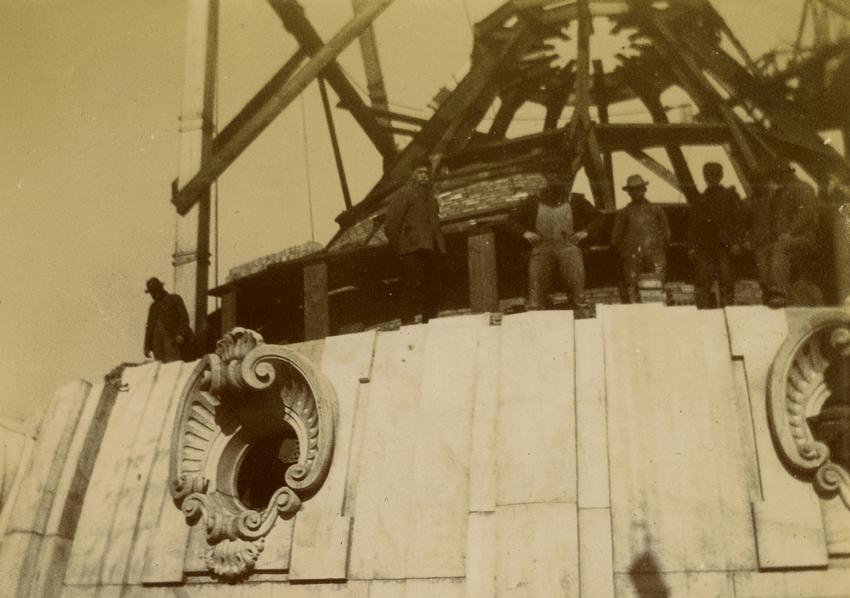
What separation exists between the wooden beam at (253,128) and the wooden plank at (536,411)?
6.87 meters

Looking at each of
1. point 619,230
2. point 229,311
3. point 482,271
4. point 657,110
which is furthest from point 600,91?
point 619,230

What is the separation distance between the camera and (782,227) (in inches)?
506

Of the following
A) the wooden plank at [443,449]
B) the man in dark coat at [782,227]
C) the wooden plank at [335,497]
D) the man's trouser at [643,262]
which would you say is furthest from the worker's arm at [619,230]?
the wooden plank at [335,497]

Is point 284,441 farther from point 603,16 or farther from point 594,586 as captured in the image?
point 603,16

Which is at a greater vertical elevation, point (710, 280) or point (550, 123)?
point (550, 123)

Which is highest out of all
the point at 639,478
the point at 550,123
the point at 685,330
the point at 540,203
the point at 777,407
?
the point at 550,123

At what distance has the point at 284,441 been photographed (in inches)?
520

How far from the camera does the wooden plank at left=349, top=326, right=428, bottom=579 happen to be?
11109mm

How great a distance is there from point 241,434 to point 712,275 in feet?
20.0

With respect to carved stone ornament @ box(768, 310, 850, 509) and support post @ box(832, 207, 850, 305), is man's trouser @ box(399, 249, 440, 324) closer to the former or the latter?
carved stone ornament @ box(768, 310, 850, 509)

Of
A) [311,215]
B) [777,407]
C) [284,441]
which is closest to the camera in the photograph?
[777,407]

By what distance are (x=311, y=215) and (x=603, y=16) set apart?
6629 mm

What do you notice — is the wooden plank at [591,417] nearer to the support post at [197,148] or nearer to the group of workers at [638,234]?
A: the group of workers at [638,234]

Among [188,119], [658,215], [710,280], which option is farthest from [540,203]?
[188,119]
